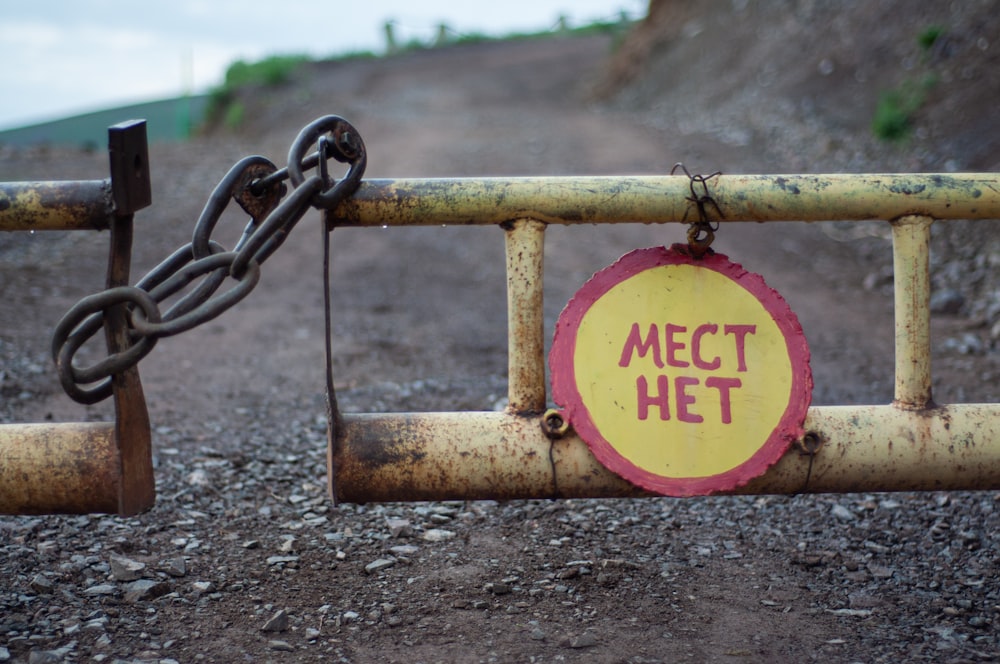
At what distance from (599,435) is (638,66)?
12001 millimetres

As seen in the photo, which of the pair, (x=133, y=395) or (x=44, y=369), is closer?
(x=133, y=395)

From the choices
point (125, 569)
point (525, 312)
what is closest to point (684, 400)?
point (525, 312)

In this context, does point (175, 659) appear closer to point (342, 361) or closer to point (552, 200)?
point (552, 200)

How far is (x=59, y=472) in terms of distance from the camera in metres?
1.77

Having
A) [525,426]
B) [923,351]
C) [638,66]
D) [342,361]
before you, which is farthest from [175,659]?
[638,66]

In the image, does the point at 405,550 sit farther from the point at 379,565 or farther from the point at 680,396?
the point at 680,396

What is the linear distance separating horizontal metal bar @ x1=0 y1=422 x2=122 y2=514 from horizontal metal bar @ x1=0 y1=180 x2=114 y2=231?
40 centimetres

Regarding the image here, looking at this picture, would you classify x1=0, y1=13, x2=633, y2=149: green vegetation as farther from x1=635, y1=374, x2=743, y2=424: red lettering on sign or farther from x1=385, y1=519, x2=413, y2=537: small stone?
x1=635, y1=374, x2=743, y2=424: red lettering on sign

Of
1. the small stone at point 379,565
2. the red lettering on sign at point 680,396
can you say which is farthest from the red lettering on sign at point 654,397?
the small stone at point 379,565

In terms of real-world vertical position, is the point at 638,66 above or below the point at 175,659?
above

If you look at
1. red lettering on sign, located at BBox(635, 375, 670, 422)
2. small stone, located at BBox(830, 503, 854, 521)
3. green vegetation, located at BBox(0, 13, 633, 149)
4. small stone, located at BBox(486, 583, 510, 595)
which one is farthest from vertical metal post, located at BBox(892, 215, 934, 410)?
green vegetation, located at BBox(0, 13, 633, 149)

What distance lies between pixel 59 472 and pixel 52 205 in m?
0.51

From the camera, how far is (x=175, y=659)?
6.03 feet

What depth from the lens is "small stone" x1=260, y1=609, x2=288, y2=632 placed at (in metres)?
1.96
